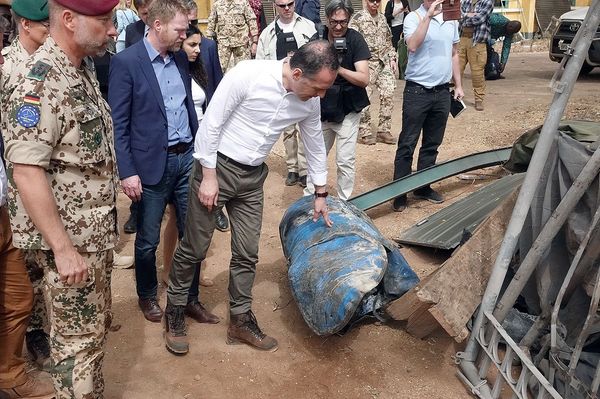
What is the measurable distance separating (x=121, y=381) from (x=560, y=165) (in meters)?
2.67

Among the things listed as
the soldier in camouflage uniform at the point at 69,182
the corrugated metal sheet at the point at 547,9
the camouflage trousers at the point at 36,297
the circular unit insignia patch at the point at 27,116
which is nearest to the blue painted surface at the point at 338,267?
the soldier in camouflage uniform at the point at 69,182

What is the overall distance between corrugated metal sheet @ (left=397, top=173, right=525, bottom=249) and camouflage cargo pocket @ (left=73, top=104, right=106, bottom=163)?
9.74 ft

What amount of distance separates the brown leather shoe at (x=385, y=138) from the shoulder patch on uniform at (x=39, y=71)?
628 cm

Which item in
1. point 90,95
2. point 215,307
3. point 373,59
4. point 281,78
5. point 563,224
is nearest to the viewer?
point 90,95

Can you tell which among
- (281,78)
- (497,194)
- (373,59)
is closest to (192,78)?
(281,78)

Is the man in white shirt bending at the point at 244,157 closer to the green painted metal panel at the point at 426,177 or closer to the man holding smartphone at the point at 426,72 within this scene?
the green painted metal panel at the point at 426,177

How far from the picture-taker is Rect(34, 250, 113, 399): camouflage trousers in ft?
8.32

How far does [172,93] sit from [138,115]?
0.25 metres

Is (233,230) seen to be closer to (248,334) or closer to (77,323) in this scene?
(248,334)

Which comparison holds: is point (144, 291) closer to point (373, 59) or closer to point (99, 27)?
point (99, 27)

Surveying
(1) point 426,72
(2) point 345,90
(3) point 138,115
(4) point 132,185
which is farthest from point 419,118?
(4) point 132,185

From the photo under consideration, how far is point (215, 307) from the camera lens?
14.3ft

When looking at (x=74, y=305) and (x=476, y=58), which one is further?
(x=476, y=58)

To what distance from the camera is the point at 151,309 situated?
414 cm
